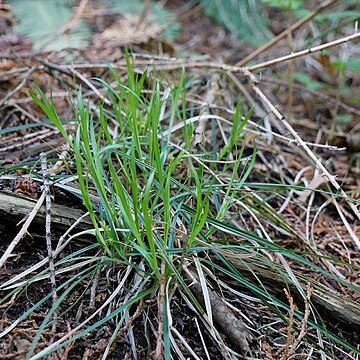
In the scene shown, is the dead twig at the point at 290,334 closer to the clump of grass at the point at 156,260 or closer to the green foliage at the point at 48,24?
the clump of grass at the point at 156,260

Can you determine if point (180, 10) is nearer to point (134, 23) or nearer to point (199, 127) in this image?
point (134, 23)

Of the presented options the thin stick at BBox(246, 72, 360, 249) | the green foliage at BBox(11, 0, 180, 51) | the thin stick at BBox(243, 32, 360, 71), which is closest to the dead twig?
the thin stick at BBox(246, 72, 360, 249)

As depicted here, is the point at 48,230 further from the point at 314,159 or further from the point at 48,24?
the point at 48,24

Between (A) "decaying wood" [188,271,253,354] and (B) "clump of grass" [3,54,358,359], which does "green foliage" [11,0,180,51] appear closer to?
(B) "clump of grass" [3,54,358,359]

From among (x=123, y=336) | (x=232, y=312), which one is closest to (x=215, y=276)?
(x=232, y=312)

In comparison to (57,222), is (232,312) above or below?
below
